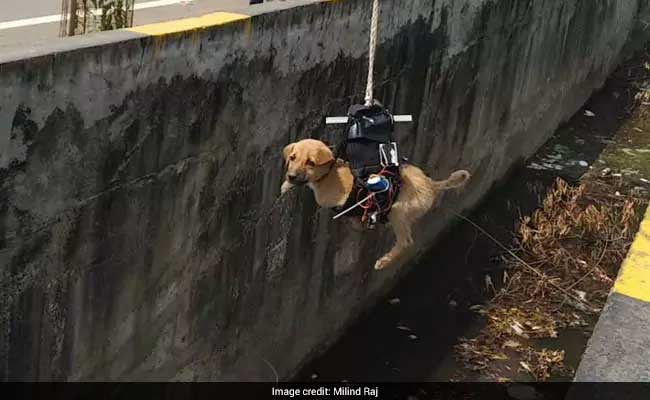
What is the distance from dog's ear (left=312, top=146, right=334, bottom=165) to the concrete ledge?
1.26 meters

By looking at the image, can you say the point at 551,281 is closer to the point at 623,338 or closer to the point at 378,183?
the point at 378,183

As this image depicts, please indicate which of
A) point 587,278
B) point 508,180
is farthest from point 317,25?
point 508,180

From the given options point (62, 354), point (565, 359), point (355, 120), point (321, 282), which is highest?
point (355, 120)

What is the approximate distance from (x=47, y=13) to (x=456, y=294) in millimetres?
5153

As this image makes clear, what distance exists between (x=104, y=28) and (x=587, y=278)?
5.08 m

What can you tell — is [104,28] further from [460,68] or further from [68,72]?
[460,68]

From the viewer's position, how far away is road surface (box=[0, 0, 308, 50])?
8727 millimetres

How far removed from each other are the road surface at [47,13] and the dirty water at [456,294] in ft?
9.79

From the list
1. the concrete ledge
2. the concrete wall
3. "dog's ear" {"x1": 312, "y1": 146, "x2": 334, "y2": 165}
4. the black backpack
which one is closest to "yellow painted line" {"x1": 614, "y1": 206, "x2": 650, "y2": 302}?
the concrete ledge

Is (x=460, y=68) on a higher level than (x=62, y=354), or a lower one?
higher

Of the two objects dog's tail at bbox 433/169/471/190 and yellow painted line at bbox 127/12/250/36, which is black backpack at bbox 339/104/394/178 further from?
yellow painted line at bbox 127/12/250/36

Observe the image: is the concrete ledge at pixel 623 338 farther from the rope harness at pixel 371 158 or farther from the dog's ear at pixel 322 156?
the dog's ear at pixel 322 156

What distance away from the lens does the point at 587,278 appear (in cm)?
839

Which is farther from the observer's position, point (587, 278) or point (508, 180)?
point (508, 180)
